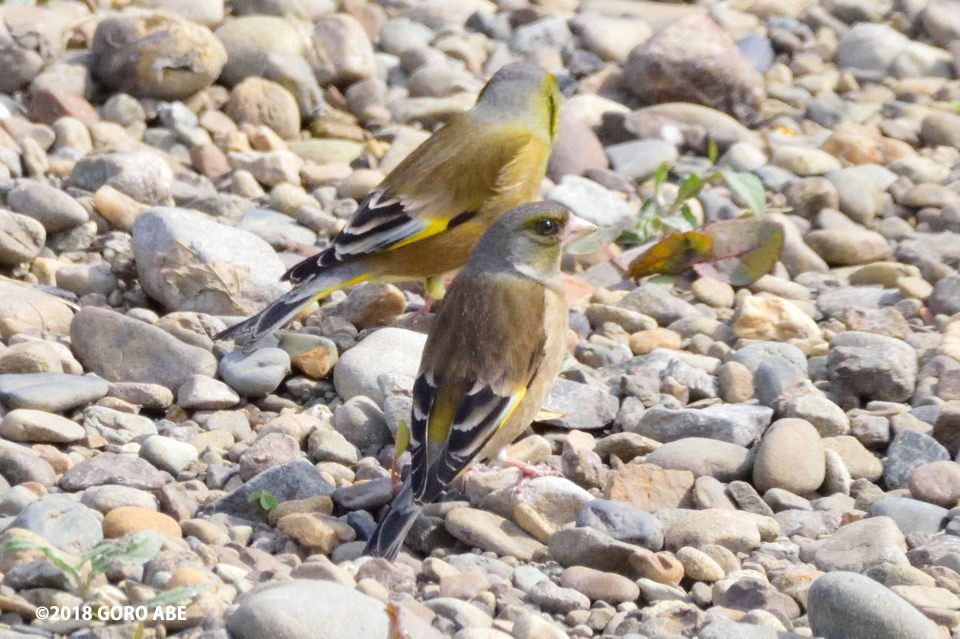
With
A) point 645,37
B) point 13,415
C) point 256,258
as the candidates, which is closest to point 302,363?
point 256,258

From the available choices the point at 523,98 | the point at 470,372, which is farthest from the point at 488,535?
the point at 523,98

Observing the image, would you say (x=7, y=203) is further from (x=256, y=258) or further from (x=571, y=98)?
(x=571, y=98)

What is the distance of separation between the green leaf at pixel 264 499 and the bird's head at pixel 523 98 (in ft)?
9.15

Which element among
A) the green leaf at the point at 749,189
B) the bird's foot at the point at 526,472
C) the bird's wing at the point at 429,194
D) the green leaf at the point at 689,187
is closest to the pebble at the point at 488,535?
the bird's foot at the point at 526,472

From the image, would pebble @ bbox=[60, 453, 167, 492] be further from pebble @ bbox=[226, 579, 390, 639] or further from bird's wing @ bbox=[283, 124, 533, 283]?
bird's wing @ bbox=[283, 124, 533, 283]

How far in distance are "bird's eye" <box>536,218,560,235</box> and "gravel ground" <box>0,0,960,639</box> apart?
28.5 inches

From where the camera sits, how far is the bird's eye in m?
5.68

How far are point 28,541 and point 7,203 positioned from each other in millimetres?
3605

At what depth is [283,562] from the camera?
4641 millimetres

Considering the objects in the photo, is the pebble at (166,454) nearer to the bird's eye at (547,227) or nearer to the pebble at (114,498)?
the pebble at (114,498)

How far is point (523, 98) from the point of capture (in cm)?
729

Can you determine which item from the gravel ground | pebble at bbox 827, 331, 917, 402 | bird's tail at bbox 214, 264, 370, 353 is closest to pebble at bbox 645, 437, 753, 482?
the gravel ground

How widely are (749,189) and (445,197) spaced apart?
2021 mm

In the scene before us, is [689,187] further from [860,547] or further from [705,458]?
[860,547]
